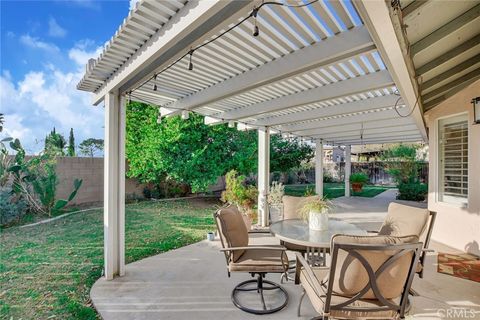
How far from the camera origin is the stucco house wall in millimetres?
4918

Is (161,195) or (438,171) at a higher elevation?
(438,171)

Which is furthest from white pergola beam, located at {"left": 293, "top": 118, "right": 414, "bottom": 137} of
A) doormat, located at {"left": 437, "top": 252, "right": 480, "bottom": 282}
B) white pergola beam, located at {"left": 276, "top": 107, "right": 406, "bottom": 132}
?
doormat, located at {"left": 437, "top": 252, "right": 480, "bottom": 282}

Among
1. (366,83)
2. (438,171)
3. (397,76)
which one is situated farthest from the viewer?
(438,171)

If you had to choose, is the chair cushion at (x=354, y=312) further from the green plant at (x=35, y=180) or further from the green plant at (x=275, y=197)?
the green plant at (x=35, y=180)

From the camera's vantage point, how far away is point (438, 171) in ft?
19.3

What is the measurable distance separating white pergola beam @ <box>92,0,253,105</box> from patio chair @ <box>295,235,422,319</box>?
6.44ft

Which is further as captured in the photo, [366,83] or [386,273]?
[366,83]

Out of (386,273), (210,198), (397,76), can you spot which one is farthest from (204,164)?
(386,273)

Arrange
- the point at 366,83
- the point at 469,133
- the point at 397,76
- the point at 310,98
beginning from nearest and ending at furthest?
the point at 397,76, the point at 366,83, the point at 310,98, the point at 469,133

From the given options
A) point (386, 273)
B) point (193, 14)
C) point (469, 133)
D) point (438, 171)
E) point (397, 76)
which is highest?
point (193, 14)

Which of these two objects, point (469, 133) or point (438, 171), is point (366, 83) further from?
point (438, 171)

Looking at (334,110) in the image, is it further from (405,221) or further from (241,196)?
(241,196)

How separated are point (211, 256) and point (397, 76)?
408cm

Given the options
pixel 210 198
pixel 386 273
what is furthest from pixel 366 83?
pixel 210 198
